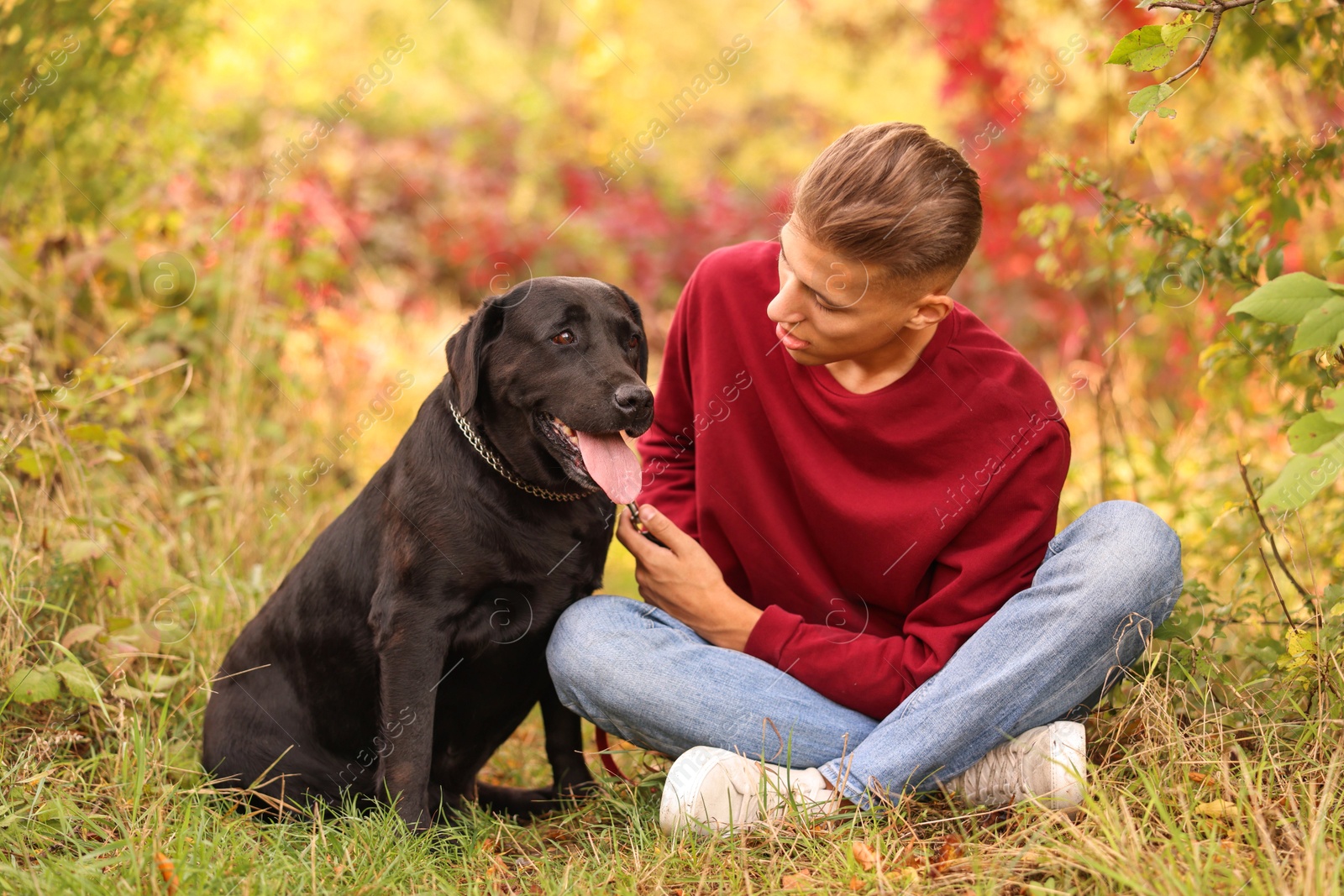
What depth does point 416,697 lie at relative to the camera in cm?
227

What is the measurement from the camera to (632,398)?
233 cm

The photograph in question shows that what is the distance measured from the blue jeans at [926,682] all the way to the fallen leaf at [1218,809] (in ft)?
1.08

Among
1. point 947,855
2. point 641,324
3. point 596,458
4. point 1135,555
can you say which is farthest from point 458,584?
point 1135,555

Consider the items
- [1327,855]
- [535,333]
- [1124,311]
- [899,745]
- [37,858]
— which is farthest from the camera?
[1124,311]

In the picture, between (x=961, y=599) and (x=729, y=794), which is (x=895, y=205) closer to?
(x=961, y=599)

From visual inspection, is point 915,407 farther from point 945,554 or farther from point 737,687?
point 737,687

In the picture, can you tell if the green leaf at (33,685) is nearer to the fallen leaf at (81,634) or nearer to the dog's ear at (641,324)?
the fallen leaf at (81,634)

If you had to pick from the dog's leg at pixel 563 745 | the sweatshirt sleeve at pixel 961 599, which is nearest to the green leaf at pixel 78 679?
the dog's leg at pixel 563 745

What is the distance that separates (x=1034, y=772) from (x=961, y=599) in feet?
1.27

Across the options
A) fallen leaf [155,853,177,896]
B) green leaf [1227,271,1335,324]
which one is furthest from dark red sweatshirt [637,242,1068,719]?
fallen leaf [155,853,177,896]

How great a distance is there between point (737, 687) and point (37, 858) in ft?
4.62

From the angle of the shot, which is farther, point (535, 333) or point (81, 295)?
point (81, 295)

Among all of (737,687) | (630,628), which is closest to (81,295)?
(630,628)

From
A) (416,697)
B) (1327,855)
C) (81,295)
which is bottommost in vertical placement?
(1327,855)
